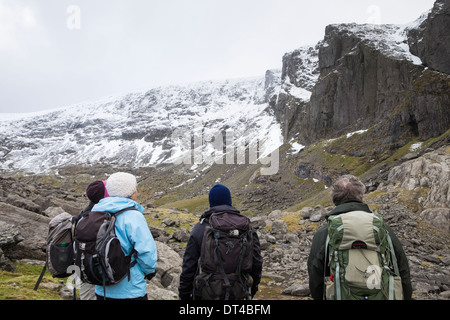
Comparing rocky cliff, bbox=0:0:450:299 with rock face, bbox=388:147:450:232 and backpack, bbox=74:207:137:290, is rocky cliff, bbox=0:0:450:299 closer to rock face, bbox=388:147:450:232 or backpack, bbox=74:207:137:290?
rock face, bbox=388:147:450:232

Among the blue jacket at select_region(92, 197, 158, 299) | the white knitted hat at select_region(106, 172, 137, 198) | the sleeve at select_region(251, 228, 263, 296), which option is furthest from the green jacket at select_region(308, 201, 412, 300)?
the white knitted hat at select_region(106, 172, 137, 198)

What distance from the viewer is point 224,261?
5430 millimetres

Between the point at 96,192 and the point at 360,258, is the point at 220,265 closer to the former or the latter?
the point at 360,258

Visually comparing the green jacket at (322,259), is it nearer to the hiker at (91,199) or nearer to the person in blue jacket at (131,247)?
the person in blue jacket at (131,247)

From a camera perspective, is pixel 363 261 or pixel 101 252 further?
pixel 101 252

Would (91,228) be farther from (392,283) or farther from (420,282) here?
(420,282)

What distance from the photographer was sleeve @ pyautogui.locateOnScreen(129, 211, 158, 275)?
17.3ft

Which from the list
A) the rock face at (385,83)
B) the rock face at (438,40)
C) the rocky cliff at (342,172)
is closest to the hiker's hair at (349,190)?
the rocky cliff at (342,172)

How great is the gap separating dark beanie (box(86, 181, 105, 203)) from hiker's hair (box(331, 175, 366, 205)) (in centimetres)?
539

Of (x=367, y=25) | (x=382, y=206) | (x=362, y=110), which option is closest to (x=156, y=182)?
(x=362, y=110)

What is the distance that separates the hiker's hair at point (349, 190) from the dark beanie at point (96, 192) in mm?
5392

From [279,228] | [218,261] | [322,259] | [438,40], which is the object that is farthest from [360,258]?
[438,40]

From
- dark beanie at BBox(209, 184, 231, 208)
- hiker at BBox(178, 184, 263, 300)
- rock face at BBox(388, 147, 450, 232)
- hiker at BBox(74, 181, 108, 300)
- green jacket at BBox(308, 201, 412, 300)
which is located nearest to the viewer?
green jacket at BBox(308, 201, 412, 300)

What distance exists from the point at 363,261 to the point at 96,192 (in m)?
5.93
